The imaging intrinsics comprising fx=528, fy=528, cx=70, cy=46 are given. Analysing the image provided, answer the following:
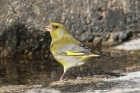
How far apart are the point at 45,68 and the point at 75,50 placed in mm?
1705

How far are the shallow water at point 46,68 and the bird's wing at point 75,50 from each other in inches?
20.8

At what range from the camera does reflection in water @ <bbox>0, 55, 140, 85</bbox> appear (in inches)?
330

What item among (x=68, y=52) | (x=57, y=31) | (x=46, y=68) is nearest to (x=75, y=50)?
(x=68, y=52)

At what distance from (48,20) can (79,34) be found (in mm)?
778

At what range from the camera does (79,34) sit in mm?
11289

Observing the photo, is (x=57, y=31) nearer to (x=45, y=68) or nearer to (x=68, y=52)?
(x=68, y=52)

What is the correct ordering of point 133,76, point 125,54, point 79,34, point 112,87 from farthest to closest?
point 79,34 → point 125,54 → point 133,76 → point 112,87

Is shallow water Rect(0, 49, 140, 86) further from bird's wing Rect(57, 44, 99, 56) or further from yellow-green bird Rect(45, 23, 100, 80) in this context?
bird's wing Rect(57, 44, 99, 56)

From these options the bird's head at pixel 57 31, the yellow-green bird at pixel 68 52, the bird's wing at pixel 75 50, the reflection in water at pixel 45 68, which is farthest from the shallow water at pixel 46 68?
the bird's head at pixel 57 31

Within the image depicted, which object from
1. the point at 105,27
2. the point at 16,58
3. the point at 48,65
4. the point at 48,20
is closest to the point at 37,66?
A: the point at 48,65

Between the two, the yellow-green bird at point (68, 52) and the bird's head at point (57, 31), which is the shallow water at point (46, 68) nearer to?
the yellow-green bird at point (68, 52)

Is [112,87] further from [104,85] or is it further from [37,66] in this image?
[37,66]

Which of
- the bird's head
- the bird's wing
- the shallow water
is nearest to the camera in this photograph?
the bird's wing

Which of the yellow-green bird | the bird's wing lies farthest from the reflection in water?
the bird's wing
